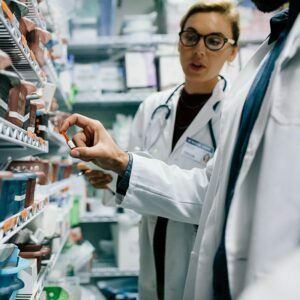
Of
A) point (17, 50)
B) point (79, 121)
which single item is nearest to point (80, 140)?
point (79, 121)

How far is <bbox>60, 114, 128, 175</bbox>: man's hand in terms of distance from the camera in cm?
101

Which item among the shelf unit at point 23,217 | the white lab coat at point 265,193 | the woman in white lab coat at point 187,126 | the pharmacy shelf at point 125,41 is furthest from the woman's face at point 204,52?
the pharmacy shelf at point 125,41

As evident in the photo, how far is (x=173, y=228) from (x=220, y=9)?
1.01 metres

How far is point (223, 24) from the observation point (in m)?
1.57

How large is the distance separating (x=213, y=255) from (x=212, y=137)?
2.73ft

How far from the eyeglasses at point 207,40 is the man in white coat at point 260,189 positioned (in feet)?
2.24

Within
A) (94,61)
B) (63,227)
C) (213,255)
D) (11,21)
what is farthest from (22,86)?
(94,61)

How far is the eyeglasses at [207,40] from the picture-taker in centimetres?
154

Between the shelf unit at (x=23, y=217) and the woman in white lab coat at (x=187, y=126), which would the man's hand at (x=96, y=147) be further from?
the woman in white lab coat at (x=187, y=126)

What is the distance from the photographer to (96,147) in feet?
3.39

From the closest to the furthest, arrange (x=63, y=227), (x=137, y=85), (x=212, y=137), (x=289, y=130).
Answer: (x=289, y=130) → (x=212, y=137) → (x=63, y=227) → (x=137, y=85)

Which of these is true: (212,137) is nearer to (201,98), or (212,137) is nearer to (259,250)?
(201,98)

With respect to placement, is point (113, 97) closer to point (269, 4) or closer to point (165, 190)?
point (165, 190)

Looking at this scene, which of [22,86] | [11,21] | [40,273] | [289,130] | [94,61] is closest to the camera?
[289,130]
